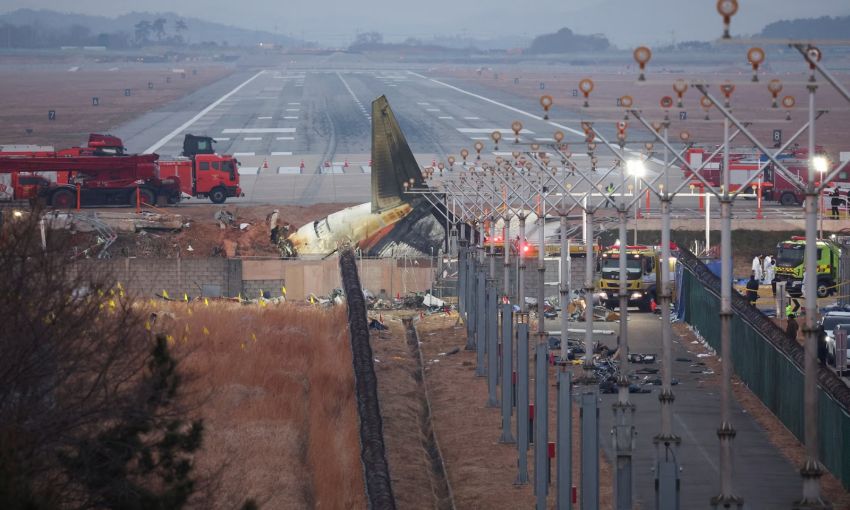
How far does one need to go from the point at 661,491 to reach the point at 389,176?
1949 inches

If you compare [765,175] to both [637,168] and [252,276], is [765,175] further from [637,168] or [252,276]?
[637,168]

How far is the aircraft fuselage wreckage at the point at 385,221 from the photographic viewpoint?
68688 millimetres

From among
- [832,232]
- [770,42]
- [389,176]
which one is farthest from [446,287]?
[770,42]

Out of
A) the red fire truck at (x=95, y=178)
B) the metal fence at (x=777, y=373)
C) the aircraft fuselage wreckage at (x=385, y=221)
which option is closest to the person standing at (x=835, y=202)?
the aircraft fuselage wreckage at (x=385, y=221)

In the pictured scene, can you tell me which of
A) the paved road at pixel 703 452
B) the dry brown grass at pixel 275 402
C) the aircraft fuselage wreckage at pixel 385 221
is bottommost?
the paved road at pixel 703 452

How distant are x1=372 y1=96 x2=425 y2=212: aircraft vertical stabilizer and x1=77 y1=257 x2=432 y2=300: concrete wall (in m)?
8.98

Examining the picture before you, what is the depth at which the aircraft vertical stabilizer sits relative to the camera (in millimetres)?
71438

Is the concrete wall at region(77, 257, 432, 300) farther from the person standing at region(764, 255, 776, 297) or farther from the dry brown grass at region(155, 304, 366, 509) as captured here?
the person standing at region(764, 255, 776, 297)

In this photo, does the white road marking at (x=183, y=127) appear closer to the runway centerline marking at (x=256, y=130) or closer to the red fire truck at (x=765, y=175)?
the runway centerline marking at (x=256, y=130)

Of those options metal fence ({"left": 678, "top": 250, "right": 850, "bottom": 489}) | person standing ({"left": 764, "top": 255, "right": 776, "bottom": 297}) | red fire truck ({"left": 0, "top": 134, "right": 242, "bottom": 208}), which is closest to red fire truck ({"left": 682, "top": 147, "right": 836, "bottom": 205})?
person standing ({"left": 764, "top": 255, "right": 776, "bottom": 297})

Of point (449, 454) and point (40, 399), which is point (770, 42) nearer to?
point (40, 399)

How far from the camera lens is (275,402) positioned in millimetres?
37562

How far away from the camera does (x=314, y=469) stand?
30875 mm

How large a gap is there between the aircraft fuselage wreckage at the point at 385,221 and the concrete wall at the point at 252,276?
464cm
